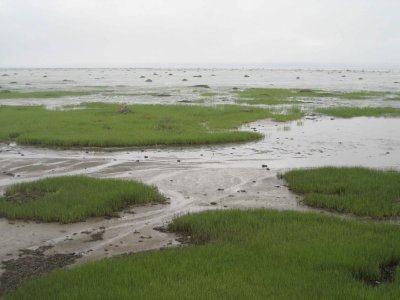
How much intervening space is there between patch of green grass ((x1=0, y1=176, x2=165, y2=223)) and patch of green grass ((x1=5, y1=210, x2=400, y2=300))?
10.4 feet

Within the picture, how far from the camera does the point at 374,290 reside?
24.2ft

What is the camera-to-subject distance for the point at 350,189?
47.8 feet

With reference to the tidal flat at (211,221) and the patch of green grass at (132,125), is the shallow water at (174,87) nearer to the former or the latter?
the patch of green grass at (132,125)

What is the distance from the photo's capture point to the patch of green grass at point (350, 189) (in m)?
12.9

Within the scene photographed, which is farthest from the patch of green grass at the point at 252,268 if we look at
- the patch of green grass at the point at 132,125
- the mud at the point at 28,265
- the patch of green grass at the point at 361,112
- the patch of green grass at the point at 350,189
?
the patch of green grass at the point at 361,112

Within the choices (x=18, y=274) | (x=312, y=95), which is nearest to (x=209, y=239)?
(x=18, y=274)

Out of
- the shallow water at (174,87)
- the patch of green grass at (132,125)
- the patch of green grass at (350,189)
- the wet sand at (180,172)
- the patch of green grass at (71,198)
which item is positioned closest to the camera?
the wet sand at (180,172)

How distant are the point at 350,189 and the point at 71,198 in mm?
8512

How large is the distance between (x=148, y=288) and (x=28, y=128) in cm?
2229

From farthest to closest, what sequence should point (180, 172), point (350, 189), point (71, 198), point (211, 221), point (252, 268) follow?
1. point (180, 172)
2. point (350, 189)
3. point (71, 198)
4. point (211, 221)
5. point (252, 268)

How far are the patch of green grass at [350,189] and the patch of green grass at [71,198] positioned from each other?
4.73 m

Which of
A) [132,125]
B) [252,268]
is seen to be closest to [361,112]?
[132,125]

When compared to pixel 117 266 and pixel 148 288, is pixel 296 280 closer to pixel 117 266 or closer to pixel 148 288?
pixel 148 288

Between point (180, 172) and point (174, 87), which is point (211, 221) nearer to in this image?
point (180, 172)
